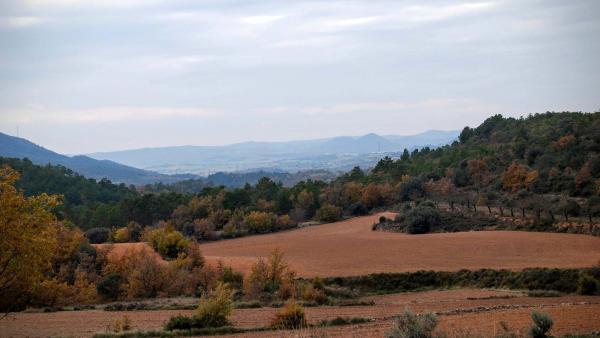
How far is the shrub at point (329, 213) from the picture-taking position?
74312mm

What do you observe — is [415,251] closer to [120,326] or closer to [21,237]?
[120,326]

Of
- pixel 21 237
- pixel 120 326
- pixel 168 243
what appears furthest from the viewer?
pixel 168 243

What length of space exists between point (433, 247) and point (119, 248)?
23.9 metres

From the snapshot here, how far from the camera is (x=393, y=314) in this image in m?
24.8

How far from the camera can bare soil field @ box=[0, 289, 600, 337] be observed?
774 inches

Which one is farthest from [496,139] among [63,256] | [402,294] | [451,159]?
[63,256]

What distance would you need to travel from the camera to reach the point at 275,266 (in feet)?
123

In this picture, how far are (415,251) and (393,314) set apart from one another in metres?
24.3

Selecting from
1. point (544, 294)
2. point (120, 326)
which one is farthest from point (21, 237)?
point (544, 294)

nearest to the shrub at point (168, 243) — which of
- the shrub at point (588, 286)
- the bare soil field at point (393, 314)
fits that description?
the bare soil field at point (393, 314)

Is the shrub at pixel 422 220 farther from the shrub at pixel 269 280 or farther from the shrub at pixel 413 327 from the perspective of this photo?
the shrub at pixel 413 327

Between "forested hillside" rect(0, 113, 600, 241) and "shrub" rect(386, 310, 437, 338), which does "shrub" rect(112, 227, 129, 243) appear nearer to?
"forested hillside" rect(0, 113, 600, 241)

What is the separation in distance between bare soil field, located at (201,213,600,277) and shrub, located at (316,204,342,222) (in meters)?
12.5

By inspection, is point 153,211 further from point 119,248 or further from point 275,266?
Result: point 275,266
